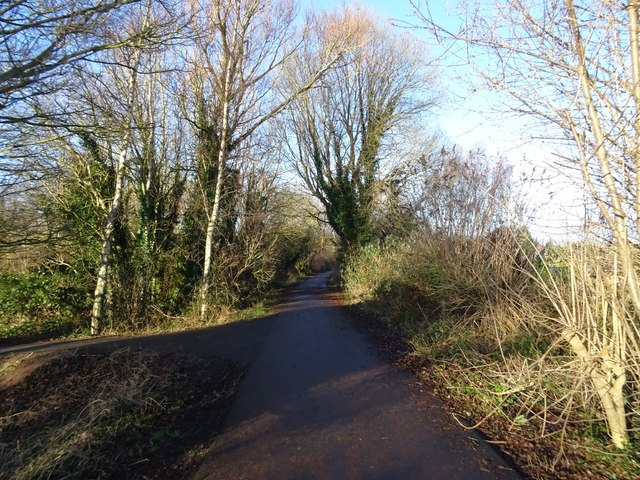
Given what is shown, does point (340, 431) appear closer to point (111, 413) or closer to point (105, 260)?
point (111, 413)

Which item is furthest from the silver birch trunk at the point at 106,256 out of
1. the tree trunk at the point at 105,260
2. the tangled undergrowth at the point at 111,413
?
the tangled undergrowth at the point at 111,413

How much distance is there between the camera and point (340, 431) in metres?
4.96

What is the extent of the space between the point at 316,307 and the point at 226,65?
363 inches

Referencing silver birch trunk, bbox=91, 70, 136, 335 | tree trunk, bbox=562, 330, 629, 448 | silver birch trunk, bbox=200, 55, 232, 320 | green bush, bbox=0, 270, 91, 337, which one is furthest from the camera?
silver birch trunk, bbox=200, 55, 232, 320

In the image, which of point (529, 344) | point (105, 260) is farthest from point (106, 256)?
point (529, 344)

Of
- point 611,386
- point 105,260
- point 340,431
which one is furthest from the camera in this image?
point 105,260

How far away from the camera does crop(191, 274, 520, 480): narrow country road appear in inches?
161

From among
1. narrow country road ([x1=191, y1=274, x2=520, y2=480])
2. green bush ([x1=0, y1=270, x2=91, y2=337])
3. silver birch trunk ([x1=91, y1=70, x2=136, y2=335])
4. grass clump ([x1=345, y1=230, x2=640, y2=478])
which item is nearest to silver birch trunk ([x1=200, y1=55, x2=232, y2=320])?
silver birch trunk ([x1=91, y1=70, x2=136, y2=335])

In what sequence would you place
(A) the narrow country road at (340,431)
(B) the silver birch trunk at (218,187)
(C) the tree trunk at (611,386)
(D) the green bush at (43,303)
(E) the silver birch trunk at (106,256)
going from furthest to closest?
(B) the silver birch trunk at (218,187)
(D) the green bush at (43,303)
(E) the silver birch trunk at (106,256)
(C) the tree trunk at (611,386)
(A) the narrow country road at (340,431)

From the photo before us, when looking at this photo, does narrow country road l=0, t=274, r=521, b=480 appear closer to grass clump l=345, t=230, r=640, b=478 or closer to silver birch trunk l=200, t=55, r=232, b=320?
grass clump l=345, t=230, r=640, b=478

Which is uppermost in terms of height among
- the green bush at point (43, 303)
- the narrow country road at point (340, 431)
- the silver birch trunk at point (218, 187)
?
the silver birch trunk at point (218, 187)

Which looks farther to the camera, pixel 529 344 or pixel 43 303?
pixel 43 303

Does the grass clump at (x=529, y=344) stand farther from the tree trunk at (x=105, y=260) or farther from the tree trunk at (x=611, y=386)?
the tree trunk at (x=105, y=260)

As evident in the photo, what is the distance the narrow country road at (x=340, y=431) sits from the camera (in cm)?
408
